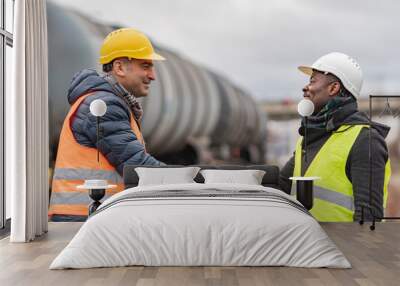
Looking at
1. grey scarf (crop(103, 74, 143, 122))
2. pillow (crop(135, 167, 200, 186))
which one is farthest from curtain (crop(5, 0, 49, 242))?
pillow (crop(135, 167, 200, 186))

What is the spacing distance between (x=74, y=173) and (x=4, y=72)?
3.52ft

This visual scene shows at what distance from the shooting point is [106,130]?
5.33 meters

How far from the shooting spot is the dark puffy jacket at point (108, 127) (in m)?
5.31

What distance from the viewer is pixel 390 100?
18.2 feet

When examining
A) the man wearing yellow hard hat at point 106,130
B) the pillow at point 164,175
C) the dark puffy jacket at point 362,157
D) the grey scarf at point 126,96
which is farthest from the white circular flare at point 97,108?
the dark puffy jacket at point 362,157

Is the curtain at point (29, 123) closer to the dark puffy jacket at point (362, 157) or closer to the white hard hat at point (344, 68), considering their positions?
the dark puffy jacket at point (362, 157)

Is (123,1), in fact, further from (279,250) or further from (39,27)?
(279,250)

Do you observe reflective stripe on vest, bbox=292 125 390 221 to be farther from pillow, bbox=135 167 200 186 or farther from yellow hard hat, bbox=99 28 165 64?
yellow hard hat, bbox=99 28 165 64

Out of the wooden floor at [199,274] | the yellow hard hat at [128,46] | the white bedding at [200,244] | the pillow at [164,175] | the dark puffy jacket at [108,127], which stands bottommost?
the wooden floor at [199,274]

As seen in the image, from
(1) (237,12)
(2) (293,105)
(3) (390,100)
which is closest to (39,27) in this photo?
(1) (237,12)

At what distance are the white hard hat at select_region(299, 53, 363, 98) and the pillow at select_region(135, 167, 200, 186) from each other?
5.10 ft

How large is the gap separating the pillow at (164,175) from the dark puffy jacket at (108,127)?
0.23 meters

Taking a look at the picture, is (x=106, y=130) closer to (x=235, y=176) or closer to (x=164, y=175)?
(x=164, y=175)

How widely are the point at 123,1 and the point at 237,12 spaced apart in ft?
3.68
